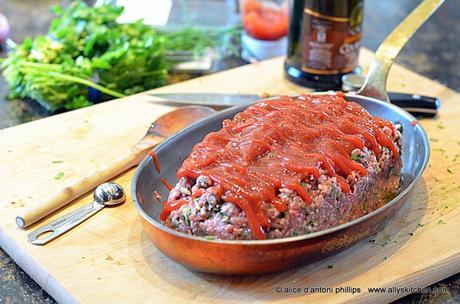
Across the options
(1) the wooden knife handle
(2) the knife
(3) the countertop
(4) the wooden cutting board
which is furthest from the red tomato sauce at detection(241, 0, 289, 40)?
(1) the wooden knife handle

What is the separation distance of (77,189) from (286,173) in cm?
60

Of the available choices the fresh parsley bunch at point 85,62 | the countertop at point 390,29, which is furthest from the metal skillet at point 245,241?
the countertop at point 390,29

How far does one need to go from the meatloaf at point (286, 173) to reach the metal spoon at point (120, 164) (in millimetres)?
333

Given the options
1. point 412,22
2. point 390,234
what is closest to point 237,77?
point 412,22

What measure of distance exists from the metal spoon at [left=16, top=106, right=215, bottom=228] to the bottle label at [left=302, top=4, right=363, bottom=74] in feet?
1.71

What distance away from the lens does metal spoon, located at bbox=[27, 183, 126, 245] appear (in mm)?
1623

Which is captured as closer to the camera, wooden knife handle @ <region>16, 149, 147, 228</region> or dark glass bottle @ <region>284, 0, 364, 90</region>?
wooden knife handle @ <region>16, 149, 147, 228</region>

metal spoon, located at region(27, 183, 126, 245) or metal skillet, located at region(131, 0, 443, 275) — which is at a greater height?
metal skillet, located at region(131, 0, 443, 275)

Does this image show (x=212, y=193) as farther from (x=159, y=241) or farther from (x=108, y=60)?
(x=108, y=60)

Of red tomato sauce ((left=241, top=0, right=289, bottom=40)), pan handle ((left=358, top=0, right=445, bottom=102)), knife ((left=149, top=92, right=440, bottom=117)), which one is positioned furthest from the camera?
red tomato sauce ((left=241, top=0, right=289, bottom=40))

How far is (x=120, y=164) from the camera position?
6.17 ft

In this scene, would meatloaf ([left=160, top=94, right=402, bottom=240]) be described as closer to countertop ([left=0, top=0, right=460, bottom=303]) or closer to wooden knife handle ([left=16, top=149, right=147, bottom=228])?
wooden knife handle ([left=16, top=149, right=147, bottom=228])

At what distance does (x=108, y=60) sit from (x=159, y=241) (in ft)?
3.75

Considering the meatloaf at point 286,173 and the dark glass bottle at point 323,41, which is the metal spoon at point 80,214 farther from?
the dark glass bottle at point 323,41
